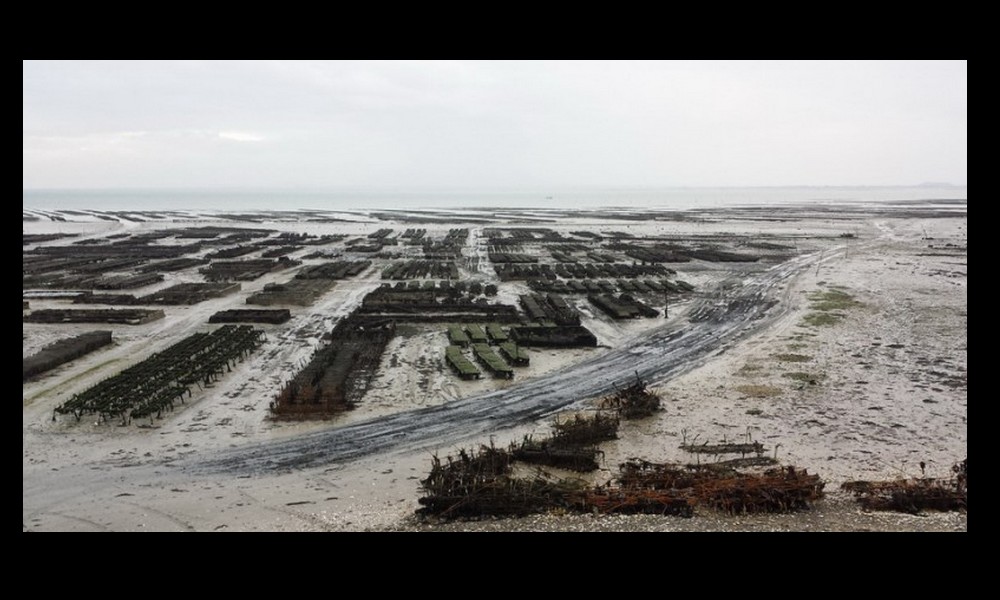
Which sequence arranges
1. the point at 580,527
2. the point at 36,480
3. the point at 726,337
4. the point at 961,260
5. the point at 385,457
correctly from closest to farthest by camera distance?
the point at 580,527, the point at 36,480, the point at 385,457, the point at 726,337, the point at 961,260

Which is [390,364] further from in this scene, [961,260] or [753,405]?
[961,260]

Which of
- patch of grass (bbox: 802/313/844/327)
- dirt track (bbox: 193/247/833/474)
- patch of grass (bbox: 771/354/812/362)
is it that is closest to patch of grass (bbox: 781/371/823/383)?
patch of grass (bbox: 771/354/812/362)

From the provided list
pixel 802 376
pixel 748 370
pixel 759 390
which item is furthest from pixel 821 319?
pixel 759 390

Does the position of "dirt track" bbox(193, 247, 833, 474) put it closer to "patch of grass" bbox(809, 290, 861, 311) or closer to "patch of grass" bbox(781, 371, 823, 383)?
"patch of grass" bbox(781, 371, 823, 383)

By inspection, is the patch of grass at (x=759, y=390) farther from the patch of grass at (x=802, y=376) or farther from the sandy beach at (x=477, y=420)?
the patch of grass at (x=802, y=376)

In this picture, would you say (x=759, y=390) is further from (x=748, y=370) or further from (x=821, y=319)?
(x=821, y=319)
